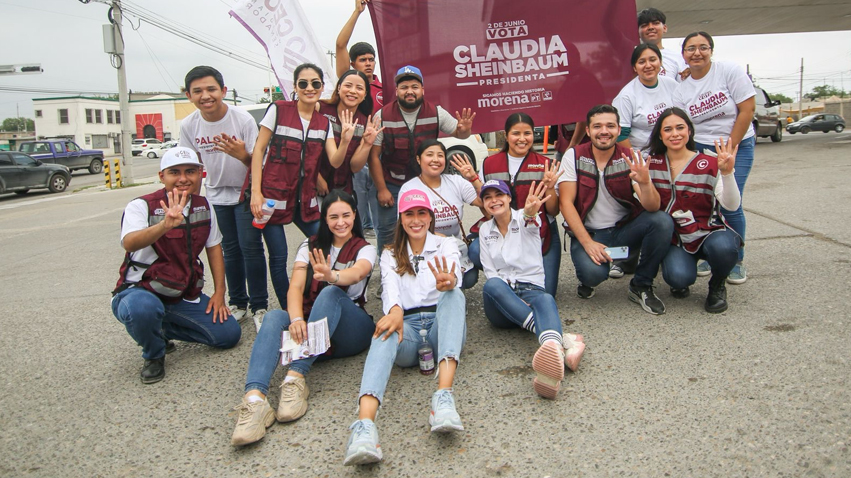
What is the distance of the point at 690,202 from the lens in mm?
3756

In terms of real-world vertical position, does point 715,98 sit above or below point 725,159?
above

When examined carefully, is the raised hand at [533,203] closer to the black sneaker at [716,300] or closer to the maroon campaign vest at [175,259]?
the black sneaker at [716,300]

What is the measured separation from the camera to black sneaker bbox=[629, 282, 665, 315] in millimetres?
3723

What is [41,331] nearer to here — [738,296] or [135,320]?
[135,320]

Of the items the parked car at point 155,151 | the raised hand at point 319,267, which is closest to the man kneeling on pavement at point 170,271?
the raised hand at point 319,267

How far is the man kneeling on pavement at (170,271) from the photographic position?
323 cm

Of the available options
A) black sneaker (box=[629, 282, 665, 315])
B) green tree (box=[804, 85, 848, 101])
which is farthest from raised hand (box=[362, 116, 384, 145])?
green tree (box=[804, 85, 848, 101])

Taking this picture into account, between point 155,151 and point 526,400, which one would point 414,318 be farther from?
point 155,151

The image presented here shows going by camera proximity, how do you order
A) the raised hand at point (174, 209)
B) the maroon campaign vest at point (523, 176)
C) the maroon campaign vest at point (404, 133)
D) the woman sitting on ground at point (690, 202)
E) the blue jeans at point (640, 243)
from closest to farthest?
the raised hand at point (174, 209), the woman sitting on ground at point (690, 202), the blue jeans at point (640, 243), the maroon campaign vest at point (523, 176), the maroon campaign vest at point (404, 133)

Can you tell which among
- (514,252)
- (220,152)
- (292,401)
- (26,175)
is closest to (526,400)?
(514,252)

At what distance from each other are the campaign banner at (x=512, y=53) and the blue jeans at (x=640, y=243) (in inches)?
59.1

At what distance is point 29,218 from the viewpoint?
11914 millimetres

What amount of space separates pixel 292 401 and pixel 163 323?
1317mm

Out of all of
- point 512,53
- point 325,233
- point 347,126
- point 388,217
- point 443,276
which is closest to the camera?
point 443,276
